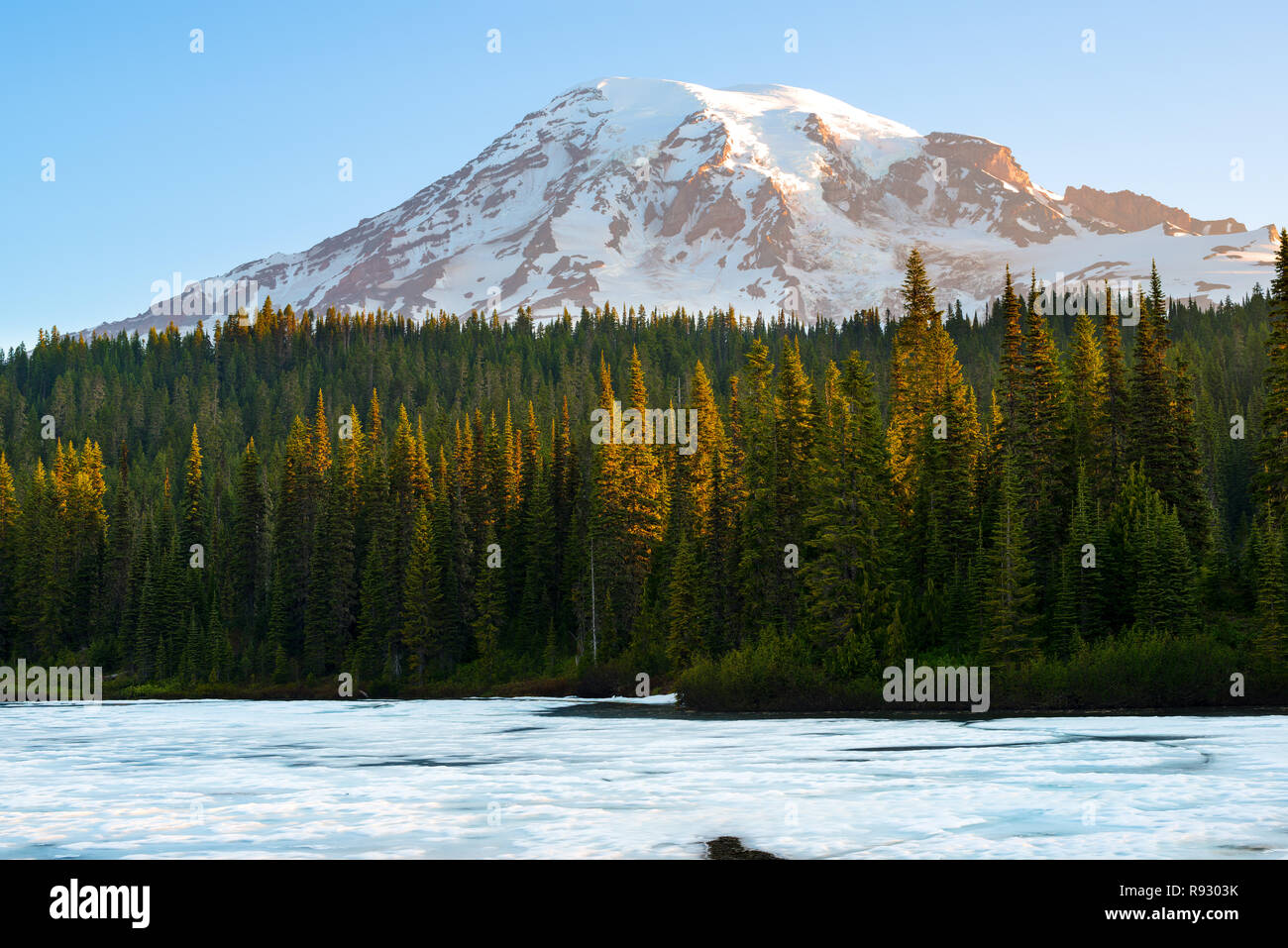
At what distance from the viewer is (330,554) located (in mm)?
100062

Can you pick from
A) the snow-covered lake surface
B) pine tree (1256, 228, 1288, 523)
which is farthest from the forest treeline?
the snow-covered lake surface

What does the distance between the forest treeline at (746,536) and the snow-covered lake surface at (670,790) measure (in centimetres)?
1438

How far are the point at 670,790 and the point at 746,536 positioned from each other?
42.9 m

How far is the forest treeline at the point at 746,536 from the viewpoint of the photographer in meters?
57.9

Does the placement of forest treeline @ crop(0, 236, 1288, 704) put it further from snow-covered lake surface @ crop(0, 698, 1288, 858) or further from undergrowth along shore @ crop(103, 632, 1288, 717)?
snow-covered lake surface @ crop(0, 698, 1288, 858)

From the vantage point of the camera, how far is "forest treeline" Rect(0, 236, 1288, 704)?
5794 cm

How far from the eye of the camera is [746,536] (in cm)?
6931

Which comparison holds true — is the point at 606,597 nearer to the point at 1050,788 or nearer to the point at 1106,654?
the point at 1106,654

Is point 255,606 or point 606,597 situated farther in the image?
point 255,606

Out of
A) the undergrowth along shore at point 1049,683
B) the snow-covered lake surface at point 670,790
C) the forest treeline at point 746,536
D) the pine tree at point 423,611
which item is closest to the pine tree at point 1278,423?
the forest treeline at point 746,536

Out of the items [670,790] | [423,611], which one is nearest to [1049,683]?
[670,790]

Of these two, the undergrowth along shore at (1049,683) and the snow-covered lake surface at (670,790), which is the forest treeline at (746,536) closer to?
the undergrowth along shore at (1049,683)
